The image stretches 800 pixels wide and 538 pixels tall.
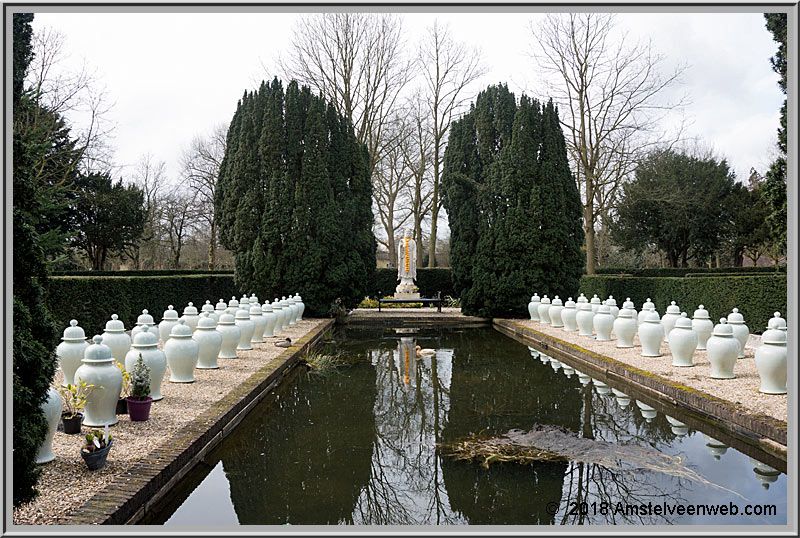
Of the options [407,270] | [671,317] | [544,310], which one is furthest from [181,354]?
[407,270]

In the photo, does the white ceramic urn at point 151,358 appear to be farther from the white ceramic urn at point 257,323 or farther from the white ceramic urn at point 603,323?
the white ceramic urn at point 603,323

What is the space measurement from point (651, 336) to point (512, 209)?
8.40 meters

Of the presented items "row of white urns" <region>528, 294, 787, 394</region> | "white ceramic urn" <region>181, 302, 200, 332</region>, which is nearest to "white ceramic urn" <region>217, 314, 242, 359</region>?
"white ceramic urn" <region>181, 302, 200, 332</region>

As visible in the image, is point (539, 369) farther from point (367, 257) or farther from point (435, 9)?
point (367, 257)

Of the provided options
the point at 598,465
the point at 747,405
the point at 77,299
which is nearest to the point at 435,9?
the point at 598,465

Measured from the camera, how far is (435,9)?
9.26 ft

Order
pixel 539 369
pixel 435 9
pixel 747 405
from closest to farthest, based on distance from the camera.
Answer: pixel 435 9, pixel 747 405, pixel 539 369

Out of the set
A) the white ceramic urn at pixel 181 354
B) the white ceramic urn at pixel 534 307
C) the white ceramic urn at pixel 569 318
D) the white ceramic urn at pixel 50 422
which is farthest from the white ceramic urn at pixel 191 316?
the white ceramic urn at pixel 534 307

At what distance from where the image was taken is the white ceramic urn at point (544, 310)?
15.0m

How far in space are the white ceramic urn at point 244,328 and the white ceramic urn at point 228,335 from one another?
766 mm

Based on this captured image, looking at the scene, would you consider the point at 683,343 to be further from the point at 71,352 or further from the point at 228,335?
A: the point at 71,352

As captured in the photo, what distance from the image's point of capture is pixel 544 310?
49.6 feet

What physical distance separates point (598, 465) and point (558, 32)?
20.0 meters

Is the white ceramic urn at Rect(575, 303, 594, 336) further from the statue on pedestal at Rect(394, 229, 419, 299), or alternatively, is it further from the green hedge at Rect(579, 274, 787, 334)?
the statue on pedestal at Rect(394, 229, 419, 299)
